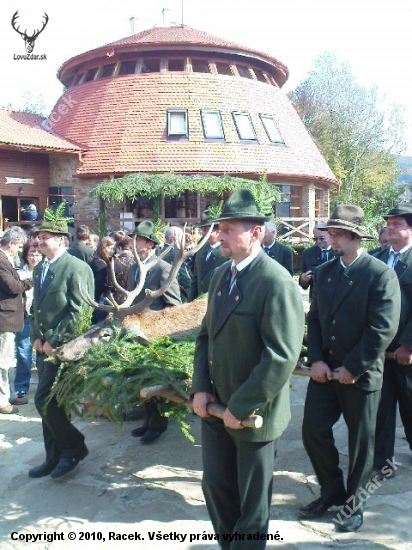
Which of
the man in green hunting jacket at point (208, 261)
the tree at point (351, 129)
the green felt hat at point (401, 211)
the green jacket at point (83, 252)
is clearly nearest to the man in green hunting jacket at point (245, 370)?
the green felt hat at point (401, 211)

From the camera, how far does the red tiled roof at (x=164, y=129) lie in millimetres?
21812

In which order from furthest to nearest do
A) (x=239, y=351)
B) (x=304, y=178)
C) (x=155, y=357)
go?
1. (x=304, y=178)
2. (x=155, y=357)
3. (x=239, y=351)

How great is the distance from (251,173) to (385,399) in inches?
736

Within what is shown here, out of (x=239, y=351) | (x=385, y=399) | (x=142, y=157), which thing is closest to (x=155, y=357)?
(x=239, y=351)

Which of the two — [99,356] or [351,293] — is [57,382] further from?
[351,293]

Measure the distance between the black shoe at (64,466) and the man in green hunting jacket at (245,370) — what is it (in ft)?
6.17

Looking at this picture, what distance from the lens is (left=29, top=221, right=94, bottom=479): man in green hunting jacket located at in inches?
179

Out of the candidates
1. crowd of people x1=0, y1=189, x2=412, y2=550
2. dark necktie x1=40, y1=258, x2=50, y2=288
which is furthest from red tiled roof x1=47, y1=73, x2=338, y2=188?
dark necktie x1=40, y1=258, x2=50, y2=288

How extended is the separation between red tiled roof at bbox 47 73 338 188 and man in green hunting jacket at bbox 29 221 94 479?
55.5ft

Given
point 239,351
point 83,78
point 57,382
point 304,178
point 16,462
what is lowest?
point 16,462

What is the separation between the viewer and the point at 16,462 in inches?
195

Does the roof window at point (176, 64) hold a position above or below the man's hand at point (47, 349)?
above

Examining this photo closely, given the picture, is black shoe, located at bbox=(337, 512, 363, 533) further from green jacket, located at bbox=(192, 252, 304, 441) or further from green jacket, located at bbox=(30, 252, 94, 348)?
green jacket, located at bbox=(30, 252, 94, 348)

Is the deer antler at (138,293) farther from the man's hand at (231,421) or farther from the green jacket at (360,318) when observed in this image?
the man's hand at (231,421)
